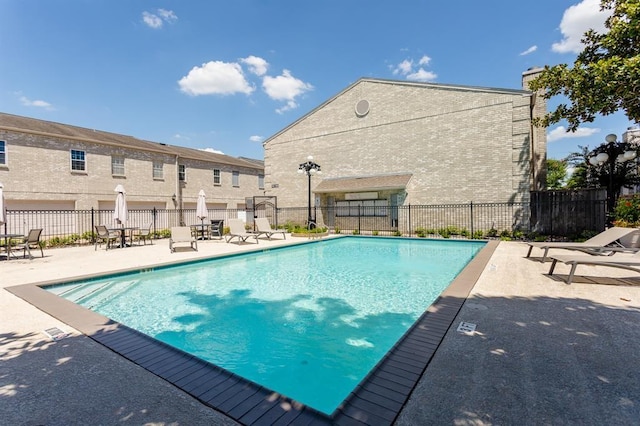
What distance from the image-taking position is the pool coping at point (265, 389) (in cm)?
205

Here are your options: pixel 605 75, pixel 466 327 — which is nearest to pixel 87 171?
pixel 466 327

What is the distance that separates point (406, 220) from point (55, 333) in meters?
16.9

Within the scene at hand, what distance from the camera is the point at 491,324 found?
3.69 m

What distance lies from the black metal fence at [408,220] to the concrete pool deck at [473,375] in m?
11.3

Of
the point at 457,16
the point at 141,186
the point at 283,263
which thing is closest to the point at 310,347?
the point at 283,263

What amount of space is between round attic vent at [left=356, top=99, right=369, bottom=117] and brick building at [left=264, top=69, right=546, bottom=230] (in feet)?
0.24

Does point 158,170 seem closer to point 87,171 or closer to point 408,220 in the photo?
point 87,171

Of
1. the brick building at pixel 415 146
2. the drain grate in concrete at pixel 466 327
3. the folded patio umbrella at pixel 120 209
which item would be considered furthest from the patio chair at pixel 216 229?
the drain grate in concrete at pixel 466 327

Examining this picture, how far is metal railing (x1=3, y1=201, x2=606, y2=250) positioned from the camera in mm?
13703

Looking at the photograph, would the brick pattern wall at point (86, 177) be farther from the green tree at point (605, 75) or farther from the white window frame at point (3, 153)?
the green tree at point (605, 75)

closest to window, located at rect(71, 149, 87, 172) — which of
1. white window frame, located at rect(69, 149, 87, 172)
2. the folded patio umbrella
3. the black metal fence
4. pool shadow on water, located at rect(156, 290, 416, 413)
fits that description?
white window frame, located at rect(69, 149, 87, 172)

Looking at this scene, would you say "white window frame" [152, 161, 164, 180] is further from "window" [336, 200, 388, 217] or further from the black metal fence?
"window" [336, 200, 388, 217]

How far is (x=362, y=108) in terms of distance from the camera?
19.9m

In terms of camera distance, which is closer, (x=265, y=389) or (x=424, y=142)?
(x=265, y=389)
